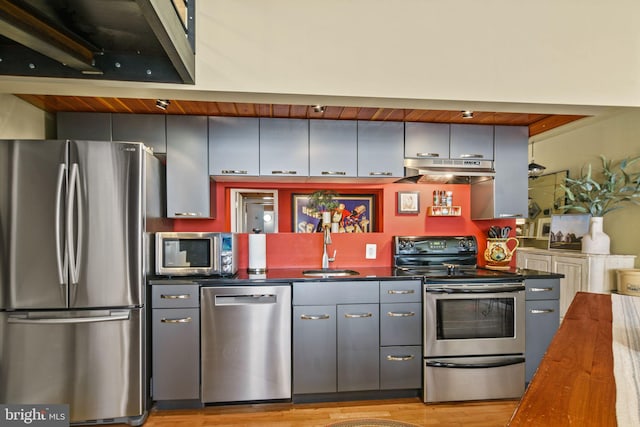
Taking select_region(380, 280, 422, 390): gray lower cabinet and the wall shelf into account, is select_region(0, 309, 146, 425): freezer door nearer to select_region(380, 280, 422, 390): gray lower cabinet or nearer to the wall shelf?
select_region(380, 280, 422, 390): gray lower cabinet

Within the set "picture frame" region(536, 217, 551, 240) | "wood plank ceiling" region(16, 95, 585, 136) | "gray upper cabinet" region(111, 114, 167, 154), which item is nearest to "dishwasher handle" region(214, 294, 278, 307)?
"gray upper cabinet" region(111, 114, 167, 154)

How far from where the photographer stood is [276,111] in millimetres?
2684

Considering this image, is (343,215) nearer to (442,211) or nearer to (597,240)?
(442,211)

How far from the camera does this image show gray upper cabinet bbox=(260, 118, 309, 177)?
2814 millimetres

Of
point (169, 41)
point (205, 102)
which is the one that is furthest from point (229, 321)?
point (169, 41)

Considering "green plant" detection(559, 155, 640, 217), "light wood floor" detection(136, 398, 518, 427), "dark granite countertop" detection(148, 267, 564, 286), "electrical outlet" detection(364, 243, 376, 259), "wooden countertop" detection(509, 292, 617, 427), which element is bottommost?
"light wood floor" detection(136, 398, 518, 427)

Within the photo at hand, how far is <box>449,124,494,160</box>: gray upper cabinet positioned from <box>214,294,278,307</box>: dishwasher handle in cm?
193

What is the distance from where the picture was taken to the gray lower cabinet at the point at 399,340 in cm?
256

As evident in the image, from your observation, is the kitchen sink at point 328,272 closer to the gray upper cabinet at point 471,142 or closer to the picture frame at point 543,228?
the gray upper cabinet at point 471,142

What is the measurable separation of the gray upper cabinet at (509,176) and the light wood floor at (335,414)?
61.4 inches

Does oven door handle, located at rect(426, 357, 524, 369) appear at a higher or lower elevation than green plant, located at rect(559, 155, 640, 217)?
lower

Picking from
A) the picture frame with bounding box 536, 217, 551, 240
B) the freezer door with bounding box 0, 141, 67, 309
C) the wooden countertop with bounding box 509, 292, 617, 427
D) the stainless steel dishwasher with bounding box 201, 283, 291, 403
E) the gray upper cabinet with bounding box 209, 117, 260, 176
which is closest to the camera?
the wooden countertop with bounding box 509, 292, 617, 427

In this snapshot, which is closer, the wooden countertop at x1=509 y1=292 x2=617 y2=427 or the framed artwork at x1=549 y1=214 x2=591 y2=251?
the wooden countertop at x1=509 y1=292 x2=617 y2=427

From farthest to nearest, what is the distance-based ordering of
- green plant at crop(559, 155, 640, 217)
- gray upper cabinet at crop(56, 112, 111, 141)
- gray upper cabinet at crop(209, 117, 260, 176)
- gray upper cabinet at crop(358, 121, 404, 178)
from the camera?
green plant at crop(559, 155, 640, 217) → gray upper cabinet at crop(358, 121, 404, 178) → gray upper cabinet at crop(209, 117, 260, 176) → gray upper cabinet at crop(56, 112, 111, 141)
